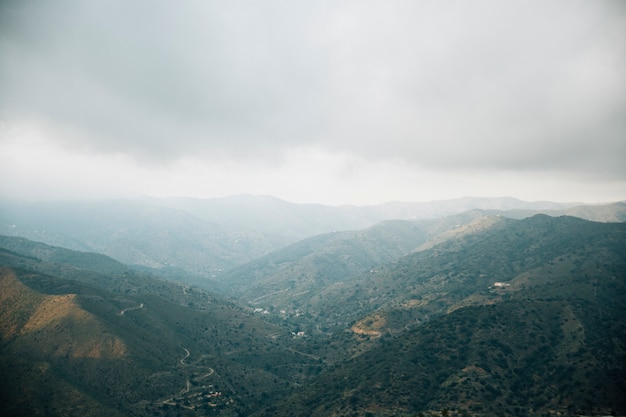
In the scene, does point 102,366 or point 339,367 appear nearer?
point 102,366

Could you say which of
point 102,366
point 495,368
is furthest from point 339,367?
point 102,366

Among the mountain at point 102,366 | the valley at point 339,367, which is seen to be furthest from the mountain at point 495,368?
the mountain at point 102,366

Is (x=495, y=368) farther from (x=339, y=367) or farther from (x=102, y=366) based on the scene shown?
(x=102, y=366)

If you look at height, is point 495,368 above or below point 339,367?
above

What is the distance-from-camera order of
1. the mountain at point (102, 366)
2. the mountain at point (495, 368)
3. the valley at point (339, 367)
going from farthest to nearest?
the mountain at point (102, 366) → the valley at point (339, 367) → the mountain at point (495, 368)

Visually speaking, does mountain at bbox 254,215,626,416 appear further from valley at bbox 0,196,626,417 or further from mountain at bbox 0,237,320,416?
mountain at bbox 0,237,320,416

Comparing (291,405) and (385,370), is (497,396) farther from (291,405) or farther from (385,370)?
(291,405)

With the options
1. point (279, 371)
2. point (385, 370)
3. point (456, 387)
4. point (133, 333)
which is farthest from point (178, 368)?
point (456, 387)

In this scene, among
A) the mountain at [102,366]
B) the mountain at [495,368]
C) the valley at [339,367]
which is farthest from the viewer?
the mountain at [102,366]

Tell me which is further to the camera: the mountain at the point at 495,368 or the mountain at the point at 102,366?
the mountain at the point at 102,366

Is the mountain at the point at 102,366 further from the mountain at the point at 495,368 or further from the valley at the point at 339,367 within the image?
the mountain at the point at 495,368

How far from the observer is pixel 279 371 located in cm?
19538

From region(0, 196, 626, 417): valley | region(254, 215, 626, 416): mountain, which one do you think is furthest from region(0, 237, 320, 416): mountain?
region(254, 215, 626, 416): mountain

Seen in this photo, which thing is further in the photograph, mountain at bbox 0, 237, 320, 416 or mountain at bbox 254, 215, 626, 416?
mountain at bbox 0, 237, 320, 416
